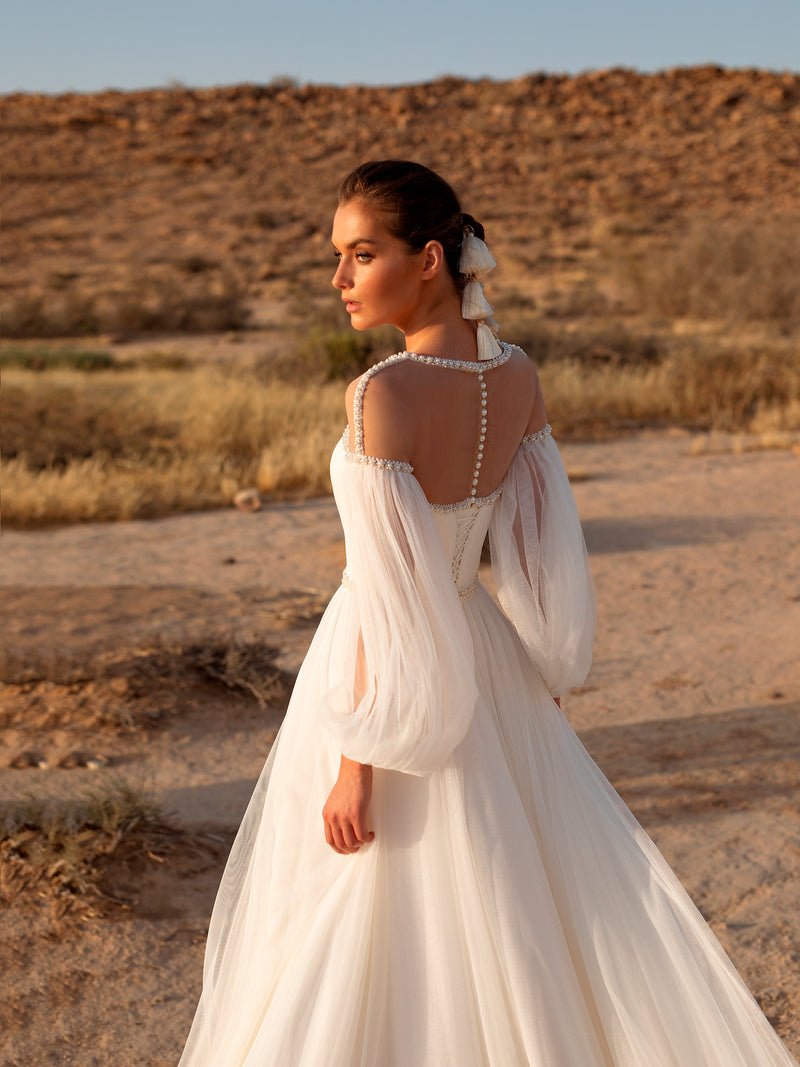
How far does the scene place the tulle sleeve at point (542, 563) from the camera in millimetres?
2051

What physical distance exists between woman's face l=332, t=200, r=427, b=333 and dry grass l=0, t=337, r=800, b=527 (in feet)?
21.9

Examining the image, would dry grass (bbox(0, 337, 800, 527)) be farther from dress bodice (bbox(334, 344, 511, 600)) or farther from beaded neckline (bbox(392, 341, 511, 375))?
beaded neckline (bbox(392, 341, 511, 375))

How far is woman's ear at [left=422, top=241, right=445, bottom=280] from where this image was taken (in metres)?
1.76

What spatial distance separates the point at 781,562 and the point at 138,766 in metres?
4.42

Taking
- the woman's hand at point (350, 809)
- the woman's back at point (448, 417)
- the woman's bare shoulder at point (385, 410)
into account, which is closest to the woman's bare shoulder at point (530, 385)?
the woman's back at point (448, 417)

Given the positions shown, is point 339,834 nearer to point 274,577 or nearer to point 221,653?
point 221,653

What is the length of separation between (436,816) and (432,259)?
912mm

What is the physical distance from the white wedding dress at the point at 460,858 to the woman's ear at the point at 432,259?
0.50 feet

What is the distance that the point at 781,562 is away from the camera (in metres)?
6.93

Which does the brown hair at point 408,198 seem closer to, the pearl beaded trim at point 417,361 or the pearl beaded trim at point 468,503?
the pearl beaded trim at point 417,361

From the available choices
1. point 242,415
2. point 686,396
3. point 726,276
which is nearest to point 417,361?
point 242,415

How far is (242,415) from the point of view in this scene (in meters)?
10.4

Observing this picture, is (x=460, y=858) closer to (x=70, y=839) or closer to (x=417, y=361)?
(x=417, y=361)

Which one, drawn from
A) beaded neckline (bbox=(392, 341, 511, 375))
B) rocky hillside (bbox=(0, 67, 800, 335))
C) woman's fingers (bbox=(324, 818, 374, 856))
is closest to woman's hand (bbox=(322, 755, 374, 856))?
woman's fingers (bbox=(324, 818, 374, 856))
